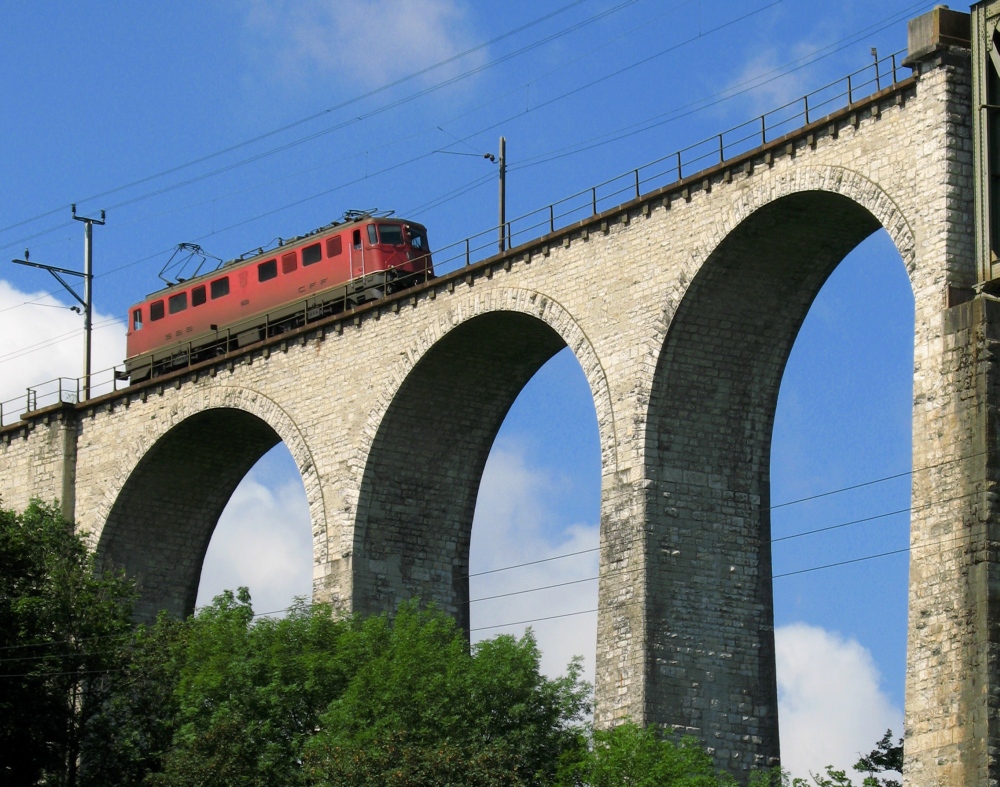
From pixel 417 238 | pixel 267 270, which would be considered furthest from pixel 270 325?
pixel 417 238

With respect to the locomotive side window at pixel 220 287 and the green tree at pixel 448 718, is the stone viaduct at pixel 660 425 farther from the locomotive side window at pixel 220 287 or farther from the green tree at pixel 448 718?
the locomotive side window at pixel 220 287

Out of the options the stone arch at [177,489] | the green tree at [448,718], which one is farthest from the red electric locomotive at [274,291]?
the green tree at [448,718]

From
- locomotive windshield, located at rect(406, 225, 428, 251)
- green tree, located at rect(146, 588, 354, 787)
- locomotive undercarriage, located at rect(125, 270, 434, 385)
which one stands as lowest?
green tree, located at rect(146, 588, 354, 787)

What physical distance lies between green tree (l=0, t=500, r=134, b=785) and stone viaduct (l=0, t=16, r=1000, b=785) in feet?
20.1

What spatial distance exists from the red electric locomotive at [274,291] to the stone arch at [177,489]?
9.94 feet

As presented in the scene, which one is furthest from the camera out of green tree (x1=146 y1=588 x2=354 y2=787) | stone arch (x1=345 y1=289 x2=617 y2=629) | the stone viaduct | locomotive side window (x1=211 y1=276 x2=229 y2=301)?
locomotive side window (x1=211 y1=276 x2=229 y2=301)

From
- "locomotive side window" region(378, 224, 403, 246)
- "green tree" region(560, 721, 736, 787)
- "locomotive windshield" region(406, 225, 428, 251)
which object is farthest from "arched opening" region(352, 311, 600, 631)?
"green tree" region(560, 721, 736, 787)

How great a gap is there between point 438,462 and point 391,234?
28.1 feet

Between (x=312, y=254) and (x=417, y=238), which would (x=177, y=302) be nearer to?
(x=312, y=254)

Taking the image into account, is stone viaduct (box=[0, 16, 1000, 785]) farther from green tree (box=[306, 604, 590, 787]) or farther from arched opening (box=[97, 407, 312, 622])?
green tree (box=[306, 604, 590, 787])

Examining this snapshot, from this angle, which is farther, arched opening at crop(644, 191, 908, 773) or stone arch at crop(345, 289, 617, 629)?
stone arch at crop(345, 289, 617, 629)

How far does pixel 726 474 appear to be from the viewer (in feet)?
156

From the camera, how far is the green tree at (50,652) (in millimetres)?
48500

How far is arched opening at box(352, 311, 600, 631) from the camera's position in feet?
176
